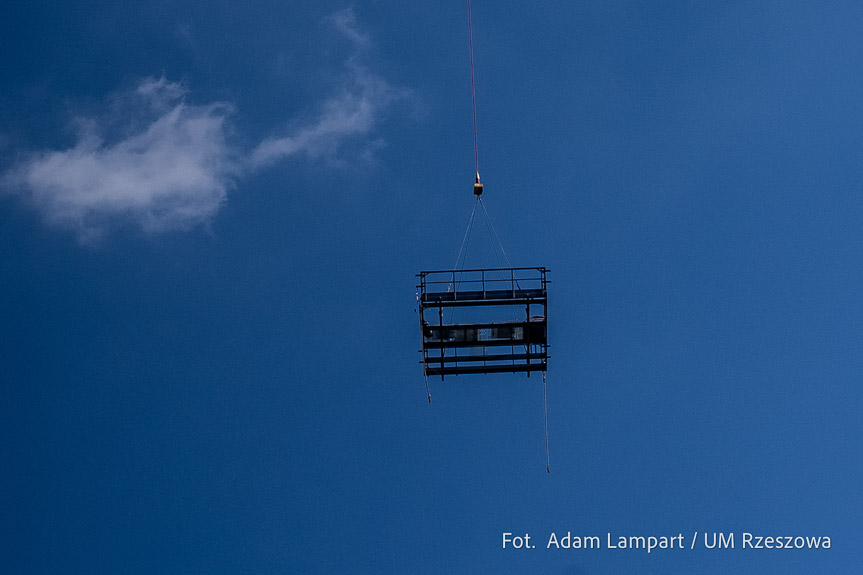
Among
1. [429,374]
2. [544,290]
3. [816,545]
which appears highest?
[544,290]

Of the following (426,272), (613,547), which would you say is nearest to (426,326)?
(426,272)

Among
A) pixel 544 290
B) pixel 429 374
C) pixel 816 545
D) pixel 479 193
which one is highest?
pixel 479 193

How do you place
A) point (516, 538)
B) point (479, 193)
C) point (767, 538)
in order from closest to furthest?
point (479, 193) → point (767, 538) → point (516, 538)

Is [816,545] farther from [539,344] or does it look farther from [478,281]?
[478,281]

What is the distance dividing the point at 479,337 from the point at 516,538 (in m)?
15.1

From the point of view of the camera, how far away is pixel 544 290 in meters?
32.5

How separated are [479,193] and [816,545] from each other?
2027 centimetres

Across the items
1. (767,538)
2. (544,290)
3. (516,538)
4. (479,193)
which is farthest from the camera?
(516,538)

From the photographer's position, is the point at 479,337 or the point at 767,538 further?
the point at 767,538

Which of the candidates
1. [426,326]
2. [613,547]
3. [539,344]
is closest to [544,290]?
[539,344]

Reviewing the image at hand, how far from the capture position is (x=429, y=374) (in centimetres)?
3372

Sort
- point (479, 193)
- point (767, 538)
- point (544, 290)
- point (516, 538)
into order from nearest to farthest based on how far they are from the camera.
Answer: point (544, 290) < point (479, 193) < point (767, 538) < point (516, 538)

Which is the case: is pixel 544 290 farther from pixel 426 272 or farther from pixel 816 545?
pixel 816 545

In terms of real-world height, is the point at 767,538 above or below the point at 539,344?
below
